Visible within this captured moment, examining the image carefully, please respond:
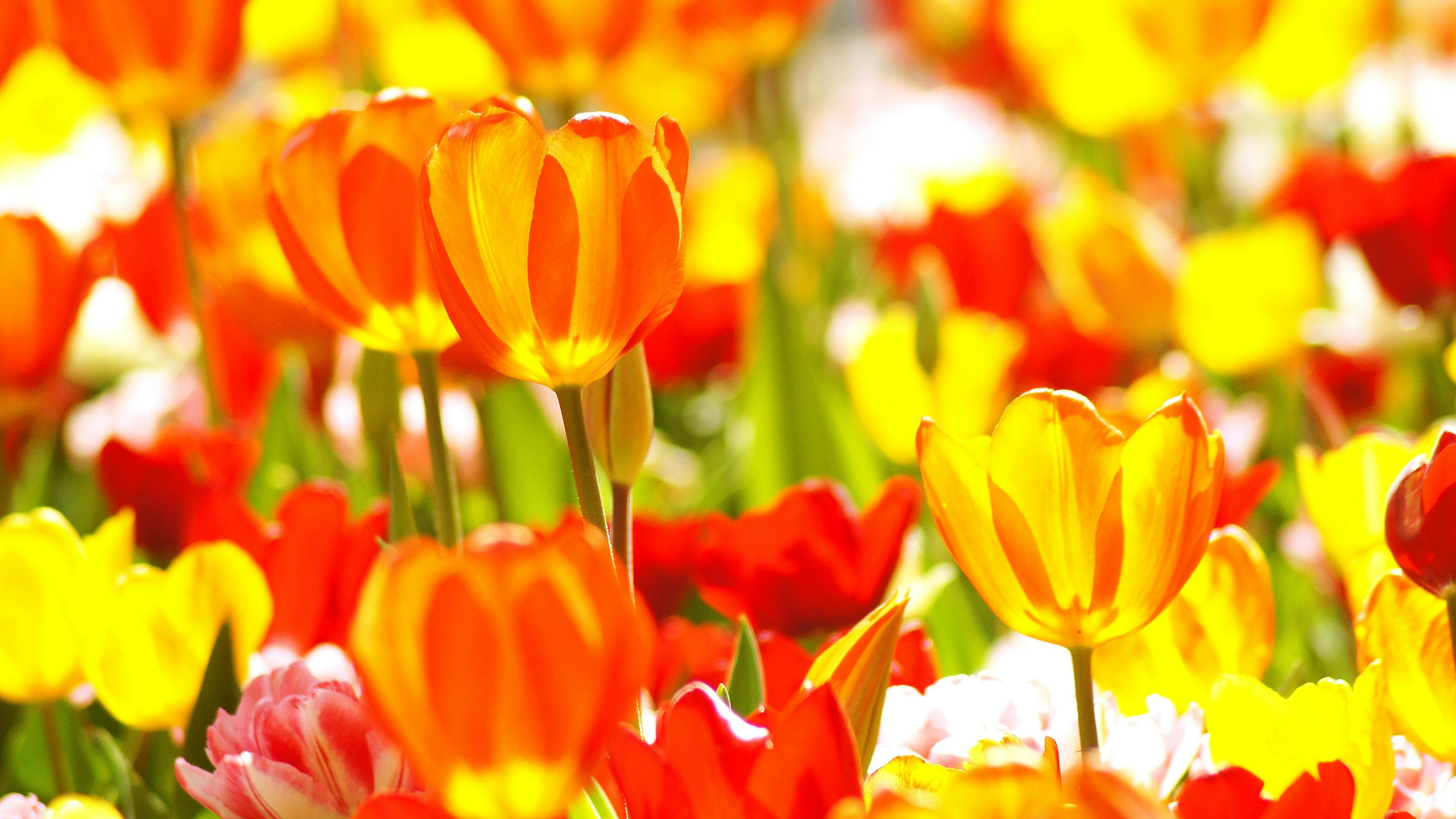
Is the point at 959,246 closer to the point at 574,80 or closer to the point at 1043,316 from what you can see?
the point at 1043,316

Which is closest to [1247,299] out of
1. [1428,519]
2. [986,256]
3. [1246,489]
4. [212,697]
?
[986,256]

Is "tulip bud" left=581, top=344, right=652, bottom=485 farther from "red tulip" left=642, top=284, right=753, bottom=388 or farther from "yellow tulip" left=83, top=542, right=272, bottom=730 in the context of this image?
"red tulip" left=642, top=284, right=753, bottom=388

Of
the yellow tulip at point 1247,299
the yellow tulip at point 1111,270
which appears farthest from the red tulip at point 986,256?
the yellow tulip at point 1247,299

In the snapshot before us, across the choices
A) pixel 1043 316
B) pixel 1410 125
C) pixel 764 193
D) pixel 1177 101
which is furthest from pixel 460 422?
pixel 1410 125

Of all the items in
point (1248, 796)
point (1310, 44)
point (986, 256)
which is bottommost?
point (1248, 796)

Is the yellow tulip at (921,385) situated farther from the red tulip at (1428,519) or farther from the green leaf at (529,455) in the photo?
the red tulip at (1428,519)

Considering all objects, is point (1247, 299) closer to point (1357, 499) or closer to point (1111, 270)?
point (1111, 270)

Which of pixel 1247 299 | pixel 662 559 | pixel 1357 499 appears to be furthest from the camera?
pixel 1247 299
